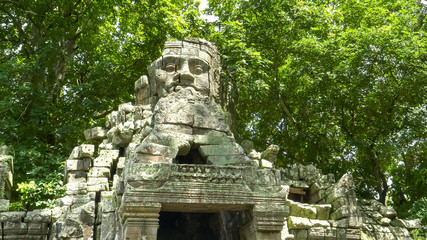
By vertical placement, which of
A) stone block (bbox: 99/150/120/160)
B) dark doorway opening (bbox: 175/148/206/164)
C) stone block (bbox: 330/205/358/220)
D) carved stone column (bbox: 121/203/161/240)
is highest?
stone block (bbox: 99/150/120/160)

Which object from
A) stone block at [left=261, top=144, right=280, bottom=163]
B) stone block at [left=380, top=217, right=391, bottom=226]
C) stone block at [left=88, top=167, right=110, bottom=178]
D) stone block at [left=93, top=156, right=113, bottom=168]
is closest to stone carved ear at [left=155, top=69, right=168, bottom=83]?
stone block at [left=93, top=156, right=113, bottom=168]

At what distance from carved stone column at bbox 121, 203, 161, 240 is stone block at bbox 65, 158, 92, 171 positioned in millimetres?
3852

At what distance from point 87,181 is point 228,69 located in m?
6.01

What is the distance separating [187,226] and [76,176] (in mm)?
2792

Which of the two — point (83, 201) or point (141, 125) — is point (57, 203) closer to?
point (83, 201)

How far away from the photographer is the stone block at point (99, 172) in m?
9.11

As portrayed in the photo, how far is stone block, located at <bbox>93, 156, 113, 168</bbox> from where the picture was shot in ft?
30.3

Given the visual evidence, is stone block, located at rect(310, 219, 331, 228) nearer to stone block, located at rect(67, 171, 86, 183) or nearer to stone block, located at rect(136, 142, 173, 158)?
stone block, located at rect(136, 142, 173, 158)

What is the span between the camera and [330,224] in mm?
9211

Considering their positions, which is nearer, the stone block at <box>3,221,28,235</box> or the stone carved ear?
the stone block at <box>3,221,28,235</box>

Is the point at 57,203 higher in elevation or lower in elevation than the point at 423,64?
lower

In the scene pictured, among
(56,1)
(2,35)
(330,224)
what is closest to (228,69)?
(330,224)

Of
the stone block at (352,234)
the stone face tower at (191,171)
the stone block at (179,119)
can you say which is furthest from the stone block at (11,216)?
the stone block at (352,234)

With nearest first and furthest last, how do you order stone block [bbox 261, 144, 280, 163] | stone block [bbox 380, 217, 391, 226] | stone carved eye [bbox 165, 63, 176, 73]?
stone carved eye [bbox 165, 63, 176, 73] → stone block [bbox 380, 217, 391, 226] → stone block [bbox 261, 144, 280, 163]
